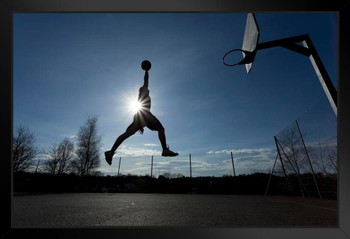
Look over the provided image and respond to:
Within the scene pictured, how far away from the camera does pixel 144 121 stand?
3.09 meters

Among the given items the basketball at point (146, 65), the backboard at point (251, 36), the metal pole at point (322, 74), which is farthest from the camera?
the backboard at point (251, 36)

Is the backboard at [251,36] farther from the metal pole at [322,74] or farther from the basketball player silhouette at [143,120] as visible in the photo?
the basketball player silhouette at [143,120]

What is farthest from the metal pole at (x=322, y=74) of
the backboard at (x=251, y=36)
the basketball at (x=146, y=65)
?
the basketball at (x=146, y=65)

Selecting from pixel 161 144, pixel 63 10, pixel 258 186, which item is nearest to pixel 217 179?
pixel 258 186

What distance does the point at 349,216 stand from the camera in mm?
2373

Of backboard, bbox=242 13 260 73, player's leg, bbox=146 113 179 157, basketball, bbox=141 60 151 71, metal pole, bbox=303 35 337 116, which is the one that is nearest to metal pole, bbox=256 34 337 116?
metal pole, bbox=303 35 337 116

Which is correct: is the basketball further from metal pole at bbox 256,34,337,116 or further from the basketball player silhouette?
metal pole at bbox 256,34,337,116

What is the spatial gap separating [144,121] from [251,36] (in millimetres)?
2487

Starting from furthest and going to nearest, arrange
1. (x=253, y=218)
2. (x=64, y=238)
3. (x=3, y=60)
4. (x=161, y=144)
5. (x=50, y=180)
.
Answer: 1. (x=50, y=180)
2. (x=253, y=218)
3. (x=161, y=144)
4. (x=3, y=60)
5. (x=64, y=238)

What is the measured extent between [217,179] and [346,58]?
7767 mm

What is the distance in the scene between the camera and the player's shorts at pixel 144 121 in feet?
10.1

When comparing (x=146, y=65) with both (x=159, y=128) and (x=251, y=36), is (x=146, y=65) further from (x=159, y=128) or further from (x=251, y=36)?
(x=251, y=36)

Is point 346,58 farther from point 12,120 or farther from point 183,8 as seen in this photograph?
point 12,120

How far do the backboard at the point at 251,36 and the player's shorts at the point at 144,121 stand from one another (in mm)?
2051
